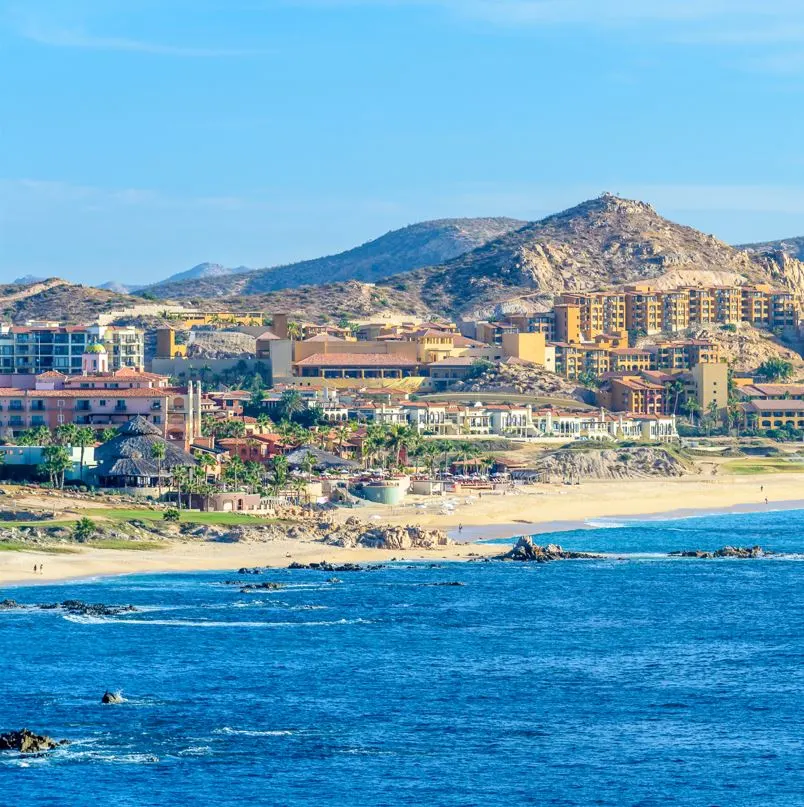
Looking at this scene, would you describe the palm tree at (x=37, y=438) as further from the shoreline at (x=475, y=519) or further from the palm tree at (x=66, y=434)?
the shoreline at (x=475, y=519)

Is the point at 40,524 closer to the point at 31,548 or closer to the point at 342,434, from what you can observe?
the point at 31,548

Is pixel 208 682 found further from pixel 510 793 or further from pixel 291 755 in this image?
pixel 510 793

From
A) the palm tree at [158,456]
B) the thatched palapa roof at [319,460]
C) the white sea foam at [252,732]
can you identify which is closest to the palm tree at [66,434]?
the palm tree at [158,456]

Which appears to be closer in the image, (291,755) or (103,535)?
(291,755)

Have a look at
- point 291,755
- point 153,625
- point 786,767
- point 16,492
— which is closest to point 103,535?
point 16,492

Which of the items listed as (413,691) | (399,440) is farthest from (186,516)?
(413,691)

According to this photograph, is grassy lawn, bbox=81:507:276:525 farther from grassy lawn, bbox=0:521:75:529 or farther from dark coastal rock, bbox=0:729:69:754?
dark coastal rock, bbox=0:729:69:754
